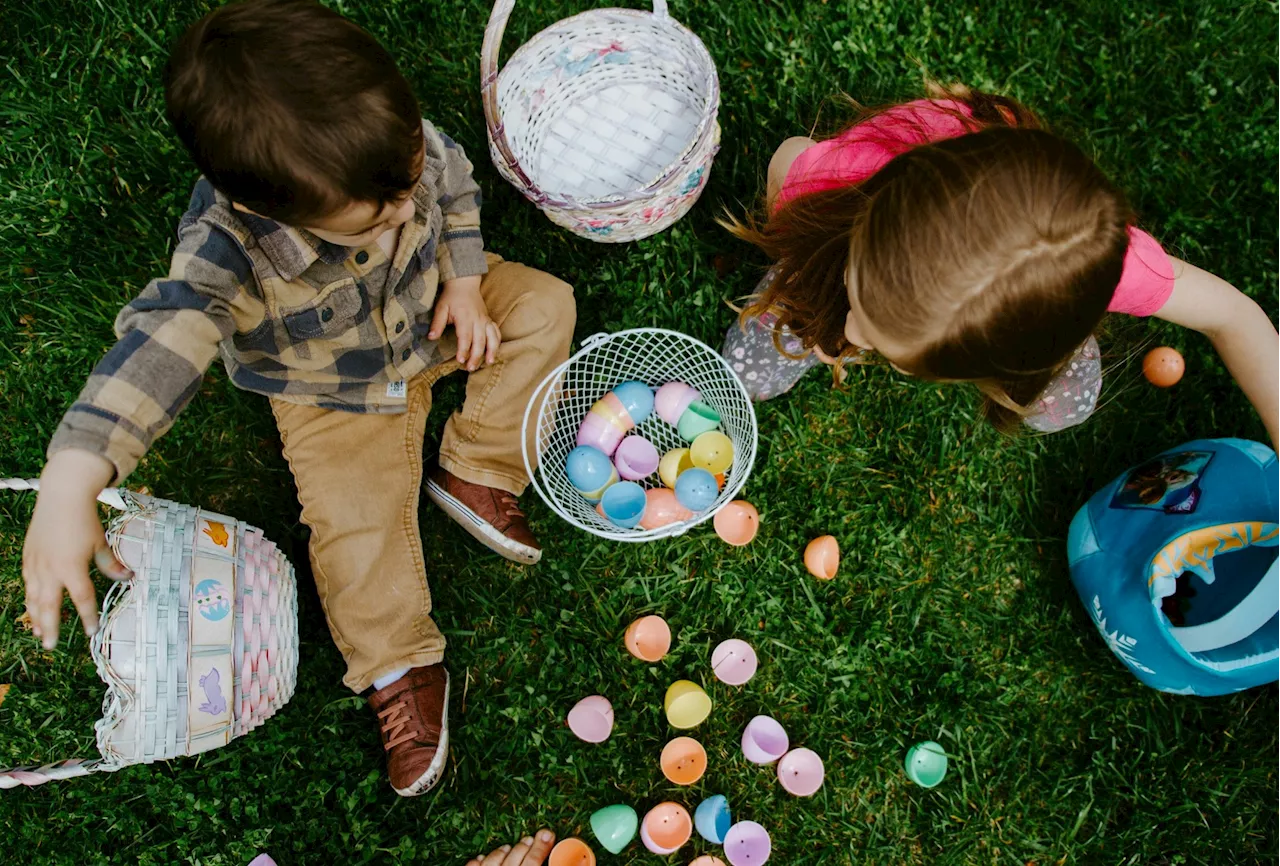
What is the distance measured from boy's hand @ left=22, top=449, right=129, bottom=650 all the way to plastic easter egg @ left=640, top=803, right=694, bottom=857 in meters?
1.21

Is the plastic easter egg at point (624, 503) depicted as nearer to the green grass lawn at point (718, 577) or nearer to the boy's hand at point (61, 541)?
the green grass lawn at point (718, 577)

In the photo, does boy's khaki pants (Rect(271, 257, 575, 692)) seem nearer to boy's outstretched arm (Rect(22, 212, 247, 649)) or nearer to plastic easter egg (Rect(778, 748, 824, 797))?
boy's outstretched arm (Rect(22, 212, 247, 649))

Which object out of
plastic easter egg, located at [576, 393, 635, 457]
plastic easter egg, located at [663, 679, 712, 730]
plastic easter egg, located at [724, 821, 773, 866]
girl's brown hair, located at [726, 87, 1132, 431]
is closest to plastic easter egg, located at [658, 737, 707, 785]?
plastic easter egg, located at [663, 679, 712, 730]

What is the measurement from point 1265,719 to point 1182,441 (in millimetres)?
712

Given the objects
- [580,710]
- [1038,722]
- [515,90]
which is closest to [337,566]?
[580,710]

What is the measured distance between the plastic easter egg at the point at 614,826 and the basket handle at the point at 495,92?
1.34 m

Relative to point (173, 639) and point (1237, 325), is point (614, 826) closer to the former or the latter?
point (173, 639)

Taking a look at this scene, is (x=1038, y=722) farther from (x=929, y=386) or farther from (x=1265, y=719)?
(x=929, y=386)

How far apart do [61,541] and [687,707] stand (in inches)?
50.3

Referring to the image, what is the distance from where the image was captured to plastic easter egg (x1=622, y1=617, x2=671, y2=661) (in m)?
2.02

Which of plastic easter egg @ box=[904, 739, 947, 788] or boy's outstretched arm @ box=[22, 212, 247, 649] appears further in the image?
plastic easter egg @ box=[904, 739, 947, 788]

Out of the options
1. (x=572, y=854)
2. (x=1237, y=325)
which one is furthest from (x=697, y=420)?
(x=1237, y=325)

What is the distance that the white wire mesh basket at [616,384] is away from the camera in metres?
2.03

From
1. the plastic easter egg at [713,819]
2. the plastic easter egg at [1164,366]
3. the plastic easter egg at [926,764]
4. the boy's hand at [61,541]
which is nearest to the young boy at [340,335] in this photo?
the boy's hand at [61,541]
